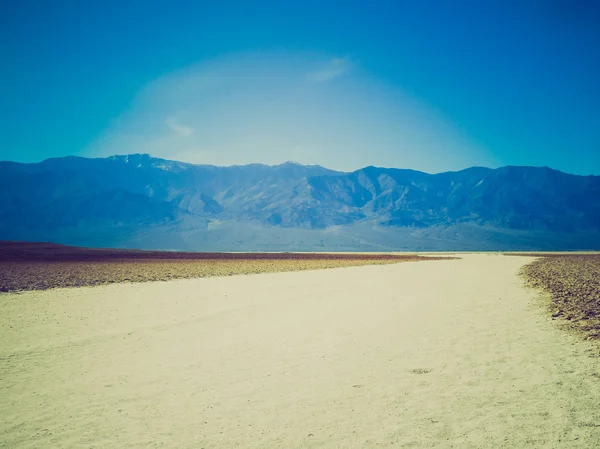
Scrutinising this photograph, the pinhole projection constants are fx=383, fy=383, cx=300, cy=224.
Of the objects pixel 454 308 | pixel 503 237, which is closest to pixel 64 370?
pixel 454 308

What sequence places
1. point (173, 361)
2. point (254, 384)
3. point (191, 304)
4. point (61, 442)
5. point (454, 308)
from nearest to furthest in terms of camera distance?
point (61, 442) < point (254, 384) < point (173, 361) < point (454, 308) < point (191, 304)

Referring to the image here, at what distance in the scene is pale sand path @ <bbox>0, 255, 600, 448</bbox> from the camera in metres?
5.37

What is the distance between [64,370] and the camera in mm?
8234

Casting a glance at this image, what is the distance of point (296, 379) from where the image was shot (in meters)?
7.55

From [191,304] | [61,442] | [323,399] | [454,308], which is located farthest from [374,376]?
[191,304]

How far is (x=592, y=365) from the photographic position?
7.82 m

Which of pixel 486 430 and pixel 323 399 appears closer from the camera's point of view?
pixel 486 430

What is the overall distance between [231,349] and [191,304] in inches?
309

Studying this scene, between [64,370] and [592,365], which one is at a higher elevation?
[592,365]

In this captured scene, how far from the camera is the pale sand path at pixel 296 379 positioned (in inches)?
211

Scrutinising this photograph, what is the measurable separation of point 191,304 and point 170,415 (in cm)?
1136

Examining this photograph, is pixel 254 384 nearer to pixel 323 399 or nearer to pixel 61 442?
pixel 323 399

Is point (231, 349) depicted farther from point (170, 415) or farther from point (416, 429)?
point (416, 429)

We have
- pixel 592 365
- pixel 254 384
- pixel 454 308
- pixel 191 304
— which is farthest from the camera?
pixel 191 304
